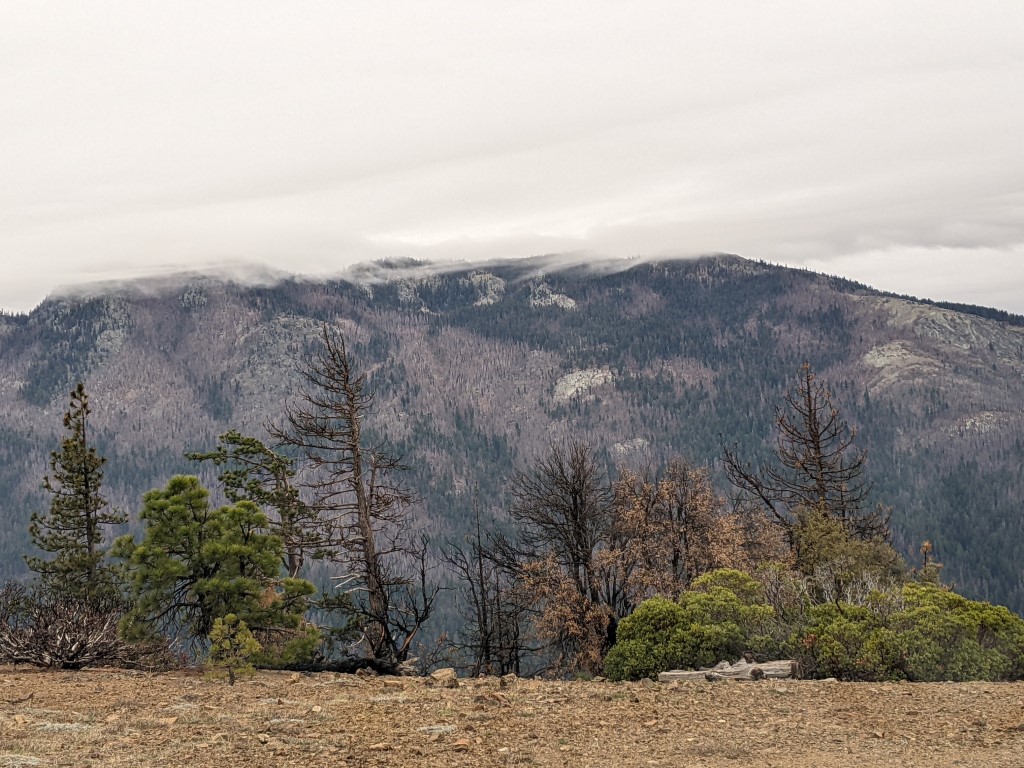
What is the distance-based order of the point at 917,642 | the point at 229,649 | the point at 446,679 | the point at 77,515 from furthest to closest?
the point at 77,515 < the point at 917,642 < the point at 229,649 < the point at 446,679

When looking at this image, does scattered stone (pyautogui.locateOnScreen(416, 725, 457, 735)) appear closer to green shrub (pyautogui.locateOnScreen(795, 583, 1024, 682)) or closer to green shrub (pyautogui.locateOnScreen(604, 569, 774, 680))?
green shrub (pyautogui.locateOnScreen(604, 569, 774, 680))

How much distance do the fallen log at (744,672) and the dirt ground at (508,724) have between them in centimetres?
152

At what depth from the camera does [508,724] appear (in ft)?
46.9

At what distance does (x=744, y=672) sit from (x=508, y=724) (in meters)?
7.00

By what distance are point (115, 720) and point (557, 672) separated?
64.9ft

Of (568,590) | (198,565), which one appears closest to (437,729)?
(198,565)

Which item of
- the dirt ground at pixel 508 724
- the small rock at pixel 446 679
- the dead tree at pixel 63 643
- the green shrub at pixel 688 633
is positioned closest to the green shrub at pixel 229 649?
the dirt ground at pixel 508 724

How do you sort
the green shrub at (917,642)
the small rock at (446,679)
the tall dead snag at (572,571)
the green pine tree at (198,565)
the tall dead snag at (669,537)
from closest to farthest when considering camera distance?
the small rock at (446,679), the green shrub at (917,642), the green pine tree at (198,565), the tall dead snag at (572,571), the tall dead snag at (669,537)

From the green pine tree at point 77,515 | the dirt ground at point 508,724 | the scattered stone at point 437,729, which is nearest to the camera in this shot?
the dirt ground at point 508,724

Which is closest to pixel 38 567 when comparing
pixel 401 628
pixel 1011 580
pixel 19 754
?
pixel 401 628

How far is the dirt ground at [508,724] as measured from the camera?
12.7m

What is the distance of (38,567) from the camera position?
41.2m

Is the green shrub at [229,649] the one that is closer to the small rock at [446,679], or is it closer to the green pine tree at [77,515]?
the small rock at [446,679]

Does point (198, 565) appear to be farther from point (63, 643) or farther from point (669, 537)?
point (669, 537)
